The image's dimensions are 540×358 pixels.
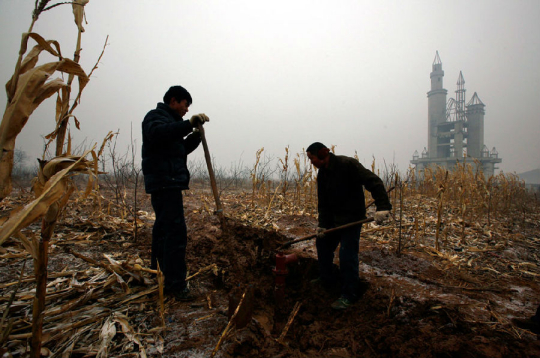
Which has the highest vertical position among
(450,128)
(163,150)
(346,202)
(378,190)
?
(450,128)

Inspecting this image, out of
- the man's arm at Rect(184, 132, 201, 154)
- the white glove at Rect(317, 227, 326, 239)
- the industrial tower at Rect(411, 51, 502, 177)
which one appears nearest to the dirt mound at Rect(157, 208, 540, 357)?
the white glove at Rect(317, 227, 326, 239)

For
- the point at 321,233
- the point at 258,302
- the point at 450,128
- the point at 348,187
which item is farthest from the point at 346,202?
the point at 450,128

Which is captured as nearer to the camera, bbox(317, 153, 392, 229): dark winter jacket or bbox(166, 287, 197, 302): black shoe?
bbox(166, 287, 197, 302): black shoe

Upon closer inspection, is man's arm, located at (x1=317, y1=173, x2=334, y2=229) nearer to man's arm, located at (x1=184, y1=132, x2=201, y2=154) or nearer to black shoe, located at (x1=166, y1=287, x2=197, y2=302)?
man's arm, located at (x1=184, y1=132, x2=201, y2=154)

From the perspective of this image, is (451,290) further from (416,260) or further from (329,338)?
(329,338)

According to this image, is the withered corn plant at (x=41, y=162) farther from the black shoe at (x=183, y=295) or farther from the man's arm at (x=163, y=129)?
the black shoe at (x=183, y=295)

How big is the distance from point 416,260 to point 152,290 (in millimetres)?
3448

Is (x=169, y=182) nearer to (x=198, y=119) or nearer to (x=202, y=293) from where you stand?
(x=198, y=119)

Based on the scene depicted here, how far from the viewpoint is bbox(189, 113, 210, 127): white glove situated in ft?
7.33

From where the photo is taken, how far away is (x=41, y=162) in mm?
1114

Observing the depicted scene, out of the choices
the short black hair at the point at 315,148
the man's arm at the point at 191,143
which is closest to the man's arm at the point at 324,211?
the short black hair at the point at 315,148

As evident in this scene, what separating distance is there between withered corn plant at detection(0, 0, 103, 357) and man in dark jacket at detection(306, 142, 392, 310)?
7.02ft

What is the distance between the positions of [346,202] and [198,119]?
1759 mm

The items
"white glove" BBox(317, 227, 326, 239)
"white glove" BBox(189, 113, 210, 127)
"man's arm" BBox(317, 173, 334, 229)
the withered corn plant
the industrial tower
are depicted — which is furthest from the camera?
the industrial tower
